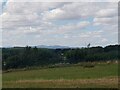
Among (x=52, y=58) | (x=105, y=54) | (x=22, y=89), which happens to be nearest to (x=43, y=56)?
(x=52, y=58)

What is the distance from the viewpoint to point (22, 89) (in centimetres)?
1978

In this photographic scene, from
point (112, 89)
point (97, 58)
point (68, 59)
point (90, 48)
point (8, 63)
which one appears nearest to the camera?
point (112, 89)

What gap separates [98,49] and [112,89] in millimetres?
68018

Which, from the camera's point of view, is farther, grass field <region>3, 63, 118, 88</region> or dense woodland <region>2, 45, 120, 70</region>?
dense woodland <region>2, 45, 120, 70</region>

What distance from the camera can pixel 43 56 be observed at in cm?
7894

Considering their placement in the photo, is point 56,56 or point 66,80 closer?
point 66,80

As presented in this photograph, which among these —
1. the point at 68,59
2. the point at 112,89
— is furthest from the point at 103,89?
the point at 68,59

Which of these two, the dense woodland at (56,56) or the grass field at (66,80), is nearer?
the grass field at (66,80)

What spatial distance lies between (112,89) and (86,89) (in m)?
1.51

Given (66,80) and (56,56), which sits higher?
(56,56)

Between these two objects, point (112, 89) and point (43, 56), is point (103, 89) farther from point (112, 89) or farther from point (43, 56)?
point (43, 56)

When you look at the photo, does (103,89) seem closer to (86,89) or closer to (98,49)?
(86,89)

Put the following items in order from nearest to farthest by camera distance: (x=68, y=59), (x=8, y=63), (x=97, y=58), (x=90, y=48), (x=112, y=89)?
(x=112, y=89)
(x=8, y=63)
(x=97, y=58)
(x=68, y=59)
(x=90, y=48)

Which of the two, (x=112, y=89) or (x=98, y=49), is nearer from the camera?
(x=112, y=89)
